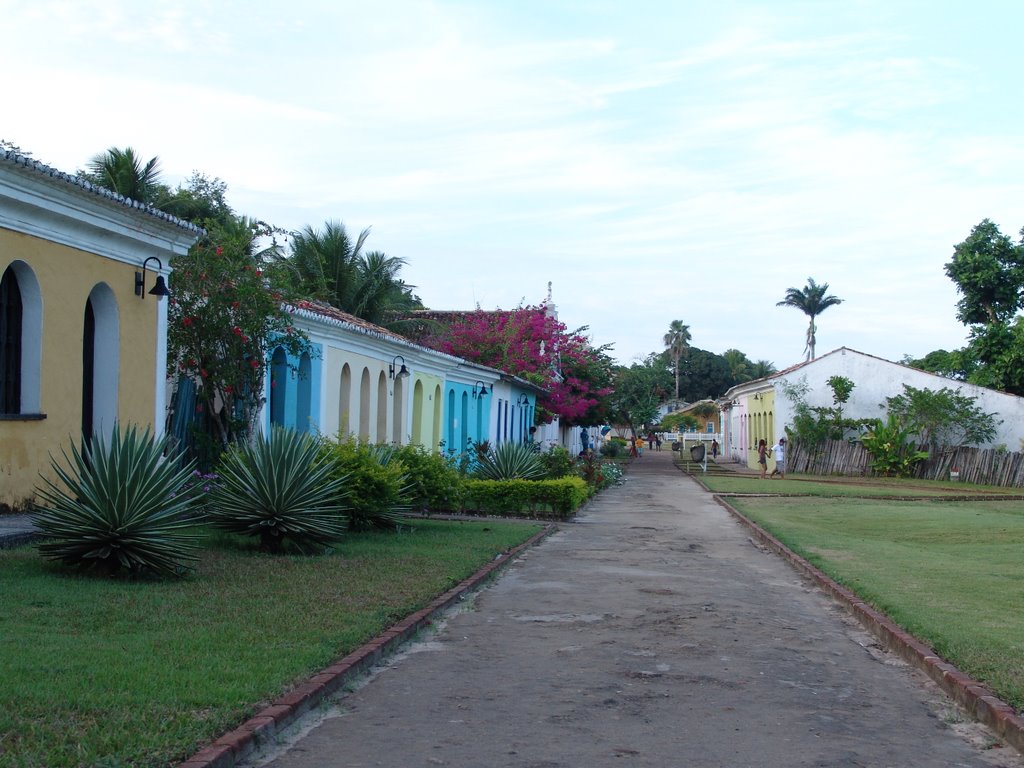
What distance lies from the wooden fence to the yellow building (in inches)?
1212

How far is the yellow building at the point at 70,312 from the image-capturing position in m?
11.6

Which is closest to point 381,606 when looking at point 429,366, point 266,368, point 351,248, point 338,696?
point 338,696

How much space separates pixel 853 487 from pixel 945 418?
851 centimetres

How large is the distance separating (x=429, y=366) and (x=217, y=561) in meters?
15.3

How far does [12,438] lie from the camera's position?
11633 mm

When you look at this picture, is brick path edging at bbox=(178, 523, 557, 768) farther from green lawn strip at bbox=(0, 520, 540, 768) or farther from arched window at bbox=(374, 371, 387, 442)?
arched window at bbox=(374, 371, 387, 442)

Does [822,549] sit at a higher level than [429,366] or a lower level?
lower

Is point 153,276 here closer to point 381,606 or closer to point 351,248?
point 381,606

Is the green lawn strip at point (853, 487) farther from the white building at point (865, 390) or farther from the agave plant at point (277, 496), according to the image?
the agave plant at point (277, 496)

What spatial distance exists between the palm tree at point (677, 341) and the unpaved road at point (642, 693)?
357 ft

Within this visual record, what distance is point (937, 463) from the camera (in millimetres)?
41125

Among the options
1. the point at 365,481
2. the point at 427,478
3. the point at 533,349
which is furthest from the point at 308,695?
the point at 533,349

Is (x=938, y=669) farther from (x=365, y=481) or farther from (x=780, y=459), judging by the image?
(x=780, y=459)

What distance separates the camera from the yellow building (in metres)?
11.6
